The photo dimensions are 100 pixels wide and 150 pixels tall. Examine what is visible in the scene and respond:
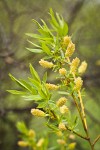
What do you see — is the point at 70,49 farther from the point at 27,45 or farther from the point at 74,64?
the point at 27,45

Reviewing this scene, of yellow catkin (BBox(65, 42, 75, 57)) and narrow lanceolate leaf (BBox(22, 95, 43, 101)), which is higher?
yellow catkin (BBox(65, 42, 75, 57))

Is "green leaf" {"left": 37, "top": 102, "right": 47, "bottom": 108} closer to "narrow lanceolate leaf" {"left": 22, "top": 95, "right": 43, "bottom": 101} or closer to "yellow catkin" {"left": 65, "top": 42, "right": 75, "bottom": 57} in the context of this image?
"narrow lanceolate leaf" {"left": 22, "top": 95, "right": 43, "bottom": 101}

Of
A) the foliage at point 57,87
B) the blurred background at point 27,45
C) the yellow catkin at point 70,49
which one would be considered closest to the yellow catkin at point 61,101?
the foliage at point 57,87

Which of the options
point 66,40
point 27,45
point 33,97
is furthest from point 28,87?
point 27,45

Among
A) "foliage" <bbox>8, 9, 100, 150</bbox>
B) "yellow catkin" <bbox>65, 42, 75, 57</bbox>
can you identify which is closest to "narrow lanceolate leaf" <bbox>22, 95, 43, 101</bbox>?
"foliage" <bbox>8, 9, 100, 150</bbox>

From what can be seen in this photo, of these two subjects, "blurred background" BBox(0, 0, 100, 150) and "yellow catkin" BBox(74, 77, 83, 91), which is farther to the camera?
"blurred background" BBox(0, 0, 100, 150)

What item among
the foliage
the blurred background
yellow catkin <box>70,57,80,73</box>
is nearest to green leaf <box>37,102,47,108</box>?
the foliage

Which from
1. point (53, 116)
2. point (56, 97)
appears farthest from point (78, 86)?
point (56, 97)

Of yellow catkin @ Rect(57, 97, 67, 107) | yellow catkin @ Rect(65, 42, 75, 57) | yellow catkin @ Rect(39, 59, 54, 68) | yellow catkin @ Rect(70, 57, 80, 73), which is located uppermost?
yellow catkin @ Rect(65, 42, 75, 57)

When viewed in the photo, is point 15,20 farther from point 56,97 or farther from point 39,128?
point 39,128
